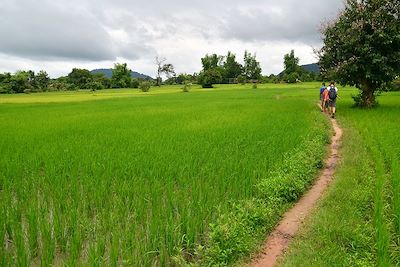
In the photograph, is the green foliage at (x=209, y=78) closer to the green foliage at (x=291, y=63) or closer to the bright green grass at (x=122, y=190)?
the green foliage at (x=291, y=63)

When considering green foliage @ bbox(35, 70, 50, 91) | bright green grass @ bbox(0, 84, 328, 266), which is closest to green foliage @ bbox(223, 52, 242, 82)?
green foliage @ bbox(35, 70, 50, 91)

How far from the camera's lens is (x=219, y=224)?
15.9 feet

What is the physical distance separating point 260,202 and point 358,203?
1.54 meters

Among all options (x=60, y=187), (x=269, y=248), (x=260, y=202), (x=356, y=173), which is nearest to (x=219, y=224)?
(x=269, y=248)

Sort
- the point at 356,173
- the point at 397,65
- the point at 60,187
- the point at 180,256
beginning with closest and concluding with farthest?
the point at 180,256
the point at 60,187
the point at 356,173
the point at 397,65

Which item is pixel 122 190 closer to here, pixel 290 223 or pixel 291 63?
pixel 290 223

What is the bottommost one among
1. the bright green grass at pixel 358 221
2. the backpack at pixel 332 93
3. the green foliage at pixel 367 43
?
the bright green grass at pixel 358 221

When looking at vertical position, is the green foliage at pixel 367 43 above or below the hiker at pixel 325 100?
above

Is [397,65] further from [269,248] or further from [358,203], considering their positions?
[269,248]

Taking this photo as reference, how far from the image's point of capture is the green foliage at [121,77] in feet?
280

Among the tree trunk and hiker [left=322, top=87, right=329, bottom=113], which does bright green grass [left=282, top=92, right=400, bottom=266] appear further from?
the tree trunk

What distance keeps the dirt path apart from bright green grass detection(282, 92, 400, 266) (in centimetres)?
19

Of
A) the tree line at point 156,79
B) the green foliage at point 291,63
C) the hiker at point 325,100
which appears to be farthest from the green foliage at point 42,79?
the hiker at point 325,100

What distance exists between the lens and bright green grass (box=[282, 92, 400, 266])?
171 inches
